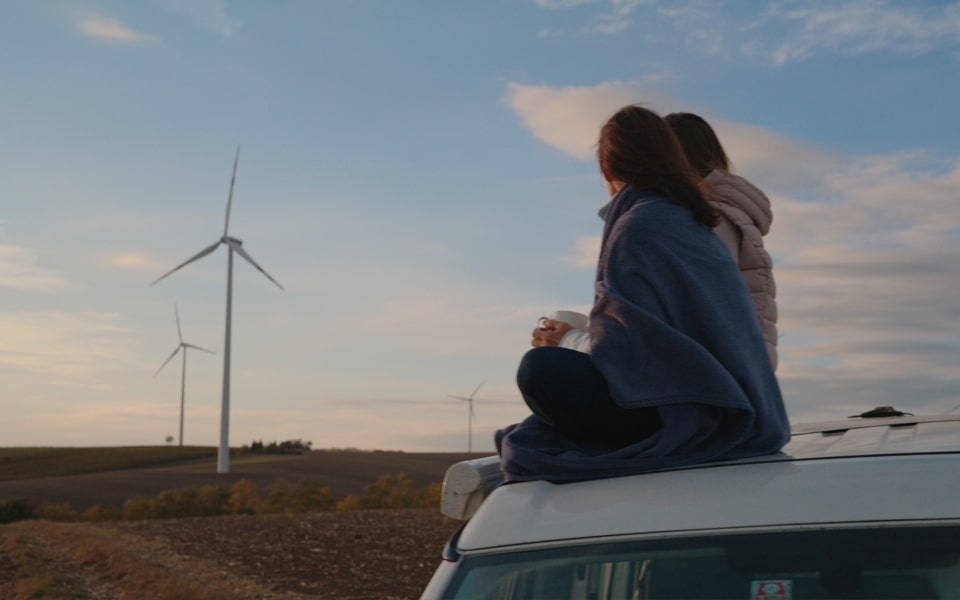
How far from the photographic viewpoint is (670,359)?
Result: 249 centimetres

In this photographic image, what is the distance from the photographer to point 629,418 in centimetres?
253

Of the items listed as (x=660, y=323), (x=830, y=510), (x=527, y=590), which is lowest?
(x=527, y=590)

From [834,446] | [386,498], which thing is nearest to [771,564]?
[834,446]

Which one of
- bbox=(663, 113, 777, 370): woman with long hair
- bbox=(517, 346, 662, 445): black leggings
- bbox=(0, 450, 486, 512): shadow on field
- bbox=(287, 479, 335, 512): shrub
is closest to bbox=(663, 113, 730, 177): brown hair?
bbox=(663, 113, 777, 370): woman with long hair

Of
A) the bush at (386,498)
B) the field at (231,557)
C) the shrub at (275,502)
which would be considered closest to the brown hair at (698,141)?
the field at (231,557)

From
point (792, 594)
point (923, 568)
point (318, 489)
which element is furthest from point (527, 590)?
point (318, 489)

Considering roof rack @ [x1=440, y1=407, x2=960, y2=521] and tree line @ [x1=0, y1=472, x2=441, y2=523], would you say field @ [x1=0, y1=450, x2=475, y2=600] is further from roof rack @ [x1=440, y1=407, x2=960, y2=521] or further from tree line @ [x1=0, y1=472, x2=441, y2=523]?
roof rack @ [x1=440, y1=407, x2=960, y2=521]

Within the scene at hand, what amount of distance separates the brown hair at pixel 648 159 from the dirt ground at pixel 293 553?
1164 cm

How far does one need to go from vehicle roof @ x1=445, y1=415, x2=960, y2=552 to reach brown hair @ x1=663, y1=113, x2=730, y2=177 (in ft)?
5.27

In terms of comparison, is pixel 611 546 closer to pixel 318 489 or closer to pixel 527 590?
pixel 527 590

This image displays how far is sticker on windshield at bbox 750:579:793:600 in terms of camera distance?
6.15ft

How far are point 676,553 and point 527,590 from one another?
0.96 ft

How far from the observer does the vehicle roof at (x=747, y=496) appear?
188 centimetres

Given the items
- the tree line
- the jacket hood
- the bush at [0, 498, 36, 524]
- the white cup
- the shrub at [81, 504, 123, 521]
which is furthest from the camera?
the shrub at [81, 504, 123, 521]
